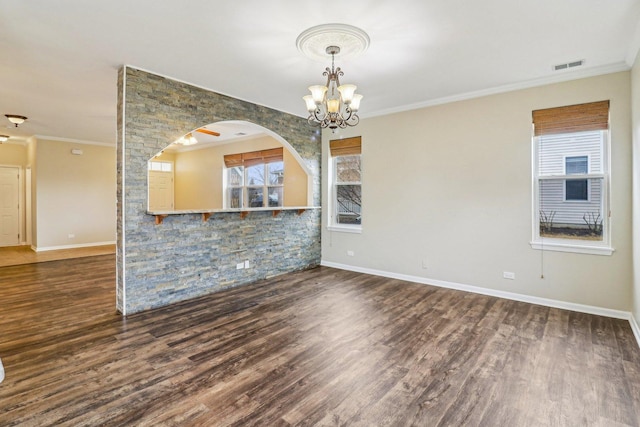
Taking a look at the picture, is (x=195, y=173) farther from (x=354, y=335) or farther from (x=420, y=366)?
(x=420, y=366)

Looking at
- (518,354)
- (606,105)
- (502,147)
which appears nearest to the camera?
(518,354)

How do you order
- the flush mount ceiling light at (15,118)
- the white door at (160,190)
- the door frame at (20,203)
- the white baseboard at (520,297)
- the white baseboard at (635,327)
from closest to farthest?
1. the white baseboard at (635,327)
2. the white baseboard at (520,297)
3. the flush mount ceiling light at (15,118)
4. the door frame at (20,203)
5. the white door at (160,190)

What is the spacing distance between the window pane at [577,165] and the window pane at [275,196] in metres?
5.07

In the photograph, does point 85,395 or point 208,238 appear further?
point 208,238

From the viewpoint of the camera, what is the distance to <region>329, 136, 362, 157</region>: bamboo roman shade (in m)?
5.83

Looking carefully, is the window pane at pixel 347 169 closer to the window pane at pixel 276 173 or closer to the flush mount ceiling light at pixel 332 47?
the window pane at pixel 276 173

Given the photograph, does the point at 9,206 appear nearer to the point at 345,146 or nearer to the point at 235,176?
the point at 235,176

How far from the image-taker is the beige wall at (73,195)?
7.78 metres

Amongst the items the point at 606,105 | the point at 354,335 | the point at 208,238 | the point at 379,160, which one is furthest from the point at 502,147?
the point at 208,238

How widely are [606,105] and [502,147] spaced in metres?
1.10

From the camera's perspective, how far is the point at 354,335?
3.23 m

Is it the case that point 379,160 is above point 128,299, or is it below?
above

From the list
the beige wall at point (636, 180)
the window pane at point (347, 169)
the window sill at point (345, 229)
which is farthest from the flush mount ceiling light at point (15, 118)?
the beige wall at point (636, 180)

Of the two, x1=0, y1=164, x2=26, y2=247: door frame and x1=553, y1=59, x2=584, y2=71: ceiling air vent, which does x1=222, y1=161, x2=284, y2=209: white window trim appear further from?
x1=0, y1=164, x2=26, y2=247: door frame
